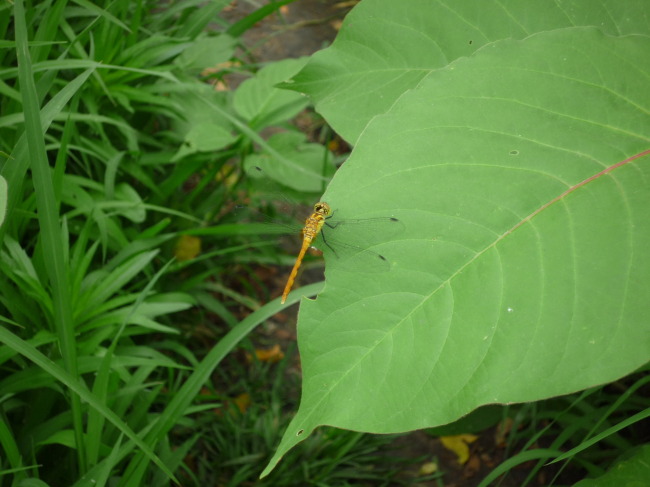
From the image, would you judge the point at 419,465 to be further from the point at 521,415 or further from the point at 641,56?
the point at 641,56

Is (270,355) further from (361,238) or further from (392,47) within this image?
(361,238)

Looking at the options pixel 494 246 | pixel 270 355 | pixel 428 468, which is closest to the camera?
pixel 494 246

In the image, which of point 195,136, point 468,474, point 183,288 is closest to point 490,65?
point 195,136

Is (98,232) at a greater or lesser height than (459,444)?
greater

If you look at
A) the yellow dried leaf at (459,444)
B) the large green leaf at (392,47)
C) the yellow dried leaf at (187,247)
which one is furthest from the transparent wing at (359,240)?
the yellow dried leaf at (459,444)

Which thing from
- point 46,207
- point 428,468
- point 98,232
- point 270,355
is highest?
point 46,207

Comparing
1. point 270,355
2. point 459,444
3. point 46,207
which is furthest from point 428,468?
point 46,207
